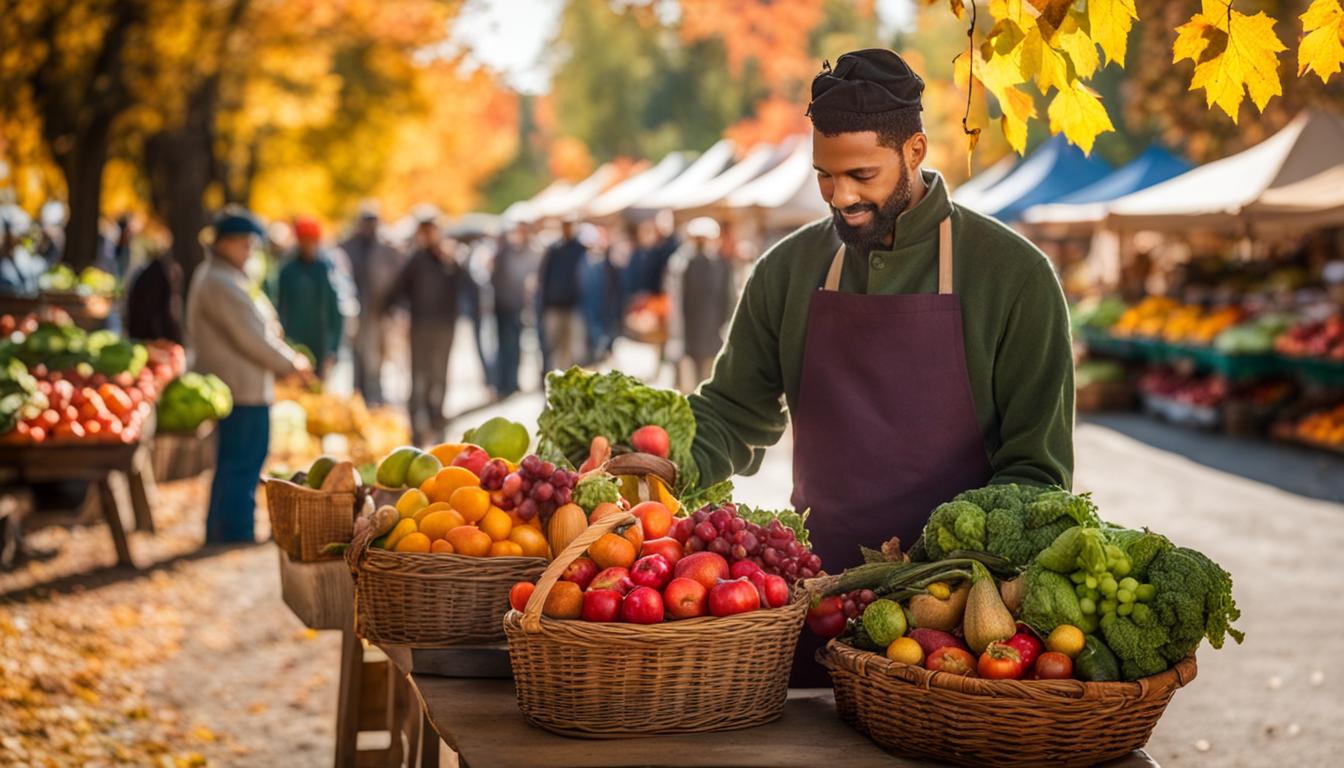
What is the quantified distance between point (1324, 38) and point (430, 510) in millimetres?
2248

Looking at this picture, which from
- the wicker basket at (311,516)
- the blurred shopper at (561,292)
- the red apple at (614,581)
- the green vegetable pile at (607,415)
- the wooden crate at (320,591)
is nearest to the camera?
the red apple at (614,581)

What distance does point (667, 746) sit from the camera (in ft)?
9.64

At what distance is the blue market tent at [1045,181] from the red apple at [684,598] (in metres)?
21.9

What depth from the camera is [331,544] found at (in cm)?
430

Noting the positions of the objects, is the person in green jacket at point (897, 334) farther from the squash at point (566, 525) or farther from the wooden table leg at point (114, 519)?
the wooden table leg at point (114, 519)

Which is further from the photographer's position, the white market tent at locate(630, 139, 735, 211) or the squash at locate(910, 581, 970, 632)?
the white market tent at locate(630, 139, 735, 211)

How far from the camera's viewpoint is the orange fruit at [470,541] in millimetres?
3486

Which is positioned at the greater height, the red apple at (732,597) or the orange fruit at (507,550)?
the red apple at (732,597)

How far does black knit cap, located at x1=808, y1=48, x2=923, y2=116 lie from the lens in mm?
3449

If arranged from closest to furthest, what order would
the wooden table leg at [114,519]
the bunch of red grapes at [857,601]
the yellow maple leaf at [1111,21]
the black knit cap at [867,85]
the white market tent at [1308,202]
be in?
the bunch of red grapes at [857,601]
the yellow maple leaf at [1111,21]
the black knit cap at [867,85]
the wooden table leg at [114,519]
the white market tent at [1308,202]

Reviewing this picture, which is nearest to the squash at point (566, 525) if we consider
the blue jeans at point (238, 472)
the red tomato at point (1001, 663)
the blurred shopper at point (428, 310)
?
the red tomato at point (1001, 663)

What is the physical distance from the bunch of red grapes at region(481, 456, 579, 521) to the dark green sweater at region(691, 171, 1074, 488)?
0.69 meters

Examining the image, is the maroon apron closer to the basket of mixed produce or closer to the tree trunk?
the basket of mixed produce

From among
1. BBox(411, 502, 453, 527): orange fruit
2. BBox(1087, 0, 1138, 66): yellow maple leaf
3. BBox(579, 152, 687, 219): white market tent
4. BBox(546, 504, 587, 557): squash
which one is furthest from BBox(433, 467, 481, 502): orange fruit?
BBox(579, 152, 687, 219): white market tent
